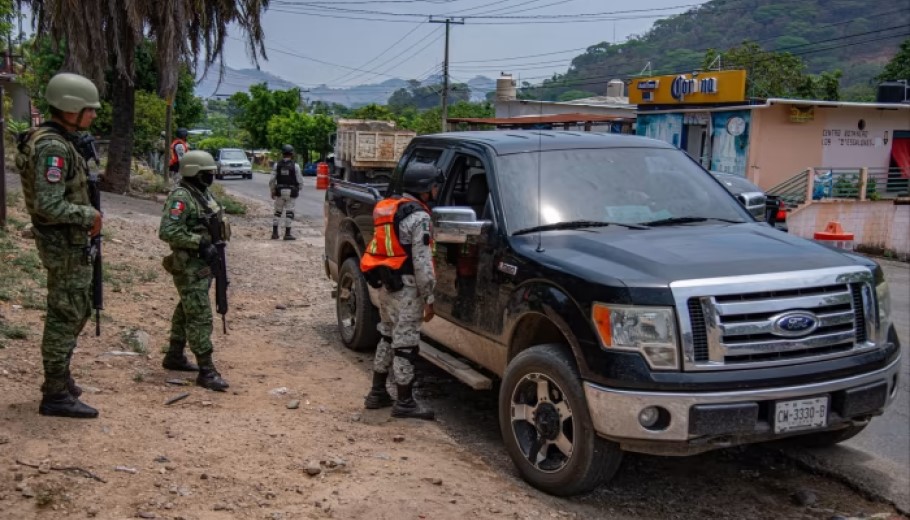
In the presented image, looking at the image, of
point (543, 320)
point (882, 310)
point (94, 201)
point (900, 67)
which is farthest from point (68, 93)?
point (900, 67)

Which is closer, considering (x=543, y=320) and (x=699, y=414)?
(x=699, y=414)

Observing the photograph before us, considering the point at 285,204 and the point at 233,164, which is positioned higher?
the point at 233,164

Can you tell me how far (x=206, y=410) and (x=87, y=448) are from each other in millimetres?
1066

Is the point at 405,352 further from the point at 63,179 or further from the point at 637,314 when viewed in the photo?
the point at 63,179

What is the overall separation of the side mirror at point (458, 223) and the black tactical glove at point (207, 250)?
1713 mm

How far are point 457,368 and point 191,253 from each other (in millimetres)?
1996

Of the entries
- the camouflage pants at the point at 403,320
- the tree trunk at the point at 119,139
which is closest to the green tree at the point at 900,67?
the tree trunk at the point at 119,139

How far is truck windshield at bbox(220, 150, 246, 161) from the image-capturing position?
140ft

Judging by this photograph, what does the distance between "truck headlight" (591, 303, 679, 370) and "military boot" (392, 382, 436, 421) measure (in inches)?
76.7

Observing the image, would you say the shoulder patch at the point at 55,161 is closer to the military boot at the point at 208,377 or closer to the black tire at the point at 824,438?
the military boot at the point at 208,377

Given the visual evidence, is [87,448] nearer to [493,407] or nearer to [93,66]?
[493,407]

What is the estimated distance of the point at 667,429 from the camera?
409 centimetres

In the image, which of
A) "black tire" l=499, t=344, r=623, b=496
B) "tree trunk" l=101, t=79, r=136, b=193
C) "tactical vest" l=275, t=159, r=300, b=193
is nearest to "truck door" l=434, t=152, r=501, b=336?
"black tire" l=499, t=344, r=623, b=496

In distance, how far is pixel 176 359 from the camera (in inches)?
253
